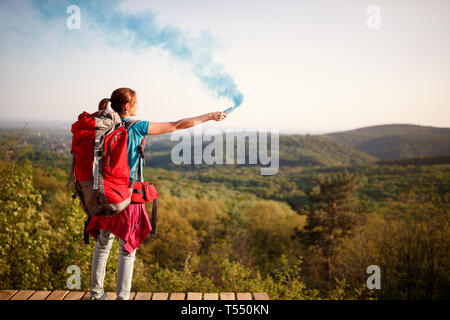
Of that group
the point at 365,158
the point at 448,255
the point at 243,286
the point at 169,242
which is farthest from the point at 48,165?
the point at 365,158

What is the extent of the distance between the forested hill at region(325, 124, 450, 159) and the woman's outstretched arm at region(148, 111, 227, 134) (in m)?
65.2

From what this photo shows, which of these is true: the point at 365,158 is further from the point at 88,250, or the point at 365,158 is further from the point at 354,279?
the point at 88,250

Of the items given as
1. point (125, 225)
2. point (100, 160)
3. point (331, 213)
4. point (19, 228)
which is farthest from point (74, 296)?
point (331, 213)

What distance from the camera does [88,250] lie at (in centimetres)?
445

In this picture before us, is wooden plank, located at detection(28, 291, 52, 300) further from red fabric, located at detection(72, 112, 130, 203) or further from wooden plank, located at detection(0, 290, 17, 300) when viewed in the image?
red fabric, located at detection(72, 112, 130, 203)

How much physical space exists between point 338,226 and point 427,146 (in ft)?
185

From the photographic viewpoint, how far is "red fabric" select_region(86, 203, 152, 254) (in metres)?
2.17

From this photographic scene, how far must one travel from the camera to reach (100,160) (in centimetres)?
200

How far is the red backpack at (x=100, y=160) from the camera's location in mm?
1955

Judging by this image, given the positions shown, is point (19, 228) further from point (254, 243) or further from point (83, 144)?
point (254, 243)

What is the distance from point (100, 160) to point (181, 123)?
24.1 inches

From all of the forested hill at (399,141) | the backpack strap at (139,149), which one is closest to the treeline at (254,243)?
the backpack strap at (139,149)

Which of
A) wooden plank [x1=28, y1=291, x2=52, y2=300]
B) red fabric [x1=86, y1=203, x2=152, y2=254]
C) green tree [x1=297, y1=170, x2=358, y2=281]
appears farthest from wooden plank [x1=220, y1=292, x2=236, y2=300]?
green tree [x1=297, y1=170, x2=358, y2=281]

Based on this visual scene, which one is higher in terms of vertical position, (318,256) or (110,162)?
(110,162)
